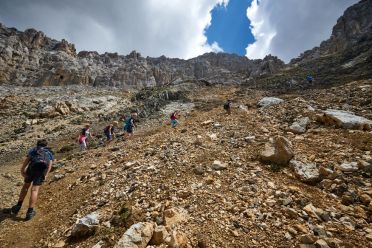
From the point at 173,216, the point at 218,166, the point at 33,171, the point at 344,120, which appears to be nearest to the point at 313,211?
the point at 218,166

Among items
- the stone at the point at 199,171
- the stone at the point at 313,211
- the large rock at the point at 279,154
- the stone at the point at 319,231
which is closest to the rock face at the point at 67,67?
the large rock at the point at 279,154

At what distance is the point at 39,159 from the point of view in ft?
28.3

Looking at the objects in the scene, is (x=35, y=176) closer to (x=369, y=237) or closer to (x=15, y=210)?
(x=15, y=210)

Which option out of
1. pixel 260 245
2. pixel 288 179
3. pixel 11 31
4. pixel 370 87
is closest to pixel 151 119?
pixel 370 87

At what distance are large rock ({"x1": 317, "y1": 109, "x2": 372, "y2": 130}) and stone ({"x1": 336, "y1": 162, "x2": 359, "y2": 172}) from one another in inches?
158

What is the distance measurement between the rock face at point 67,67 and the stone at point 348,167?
56.6 meters

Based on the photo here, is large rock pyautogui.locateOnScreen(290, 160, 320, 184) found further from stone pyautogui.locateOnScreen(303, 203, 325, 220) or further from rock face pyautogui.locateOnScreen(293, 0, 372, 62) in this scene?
rock face pyautogui.locateOnScreen(293, 0, 372, 62)

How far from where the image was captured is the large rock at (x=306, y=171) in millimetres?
8805

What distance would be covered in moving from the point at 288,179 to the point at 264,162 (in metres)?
1.39

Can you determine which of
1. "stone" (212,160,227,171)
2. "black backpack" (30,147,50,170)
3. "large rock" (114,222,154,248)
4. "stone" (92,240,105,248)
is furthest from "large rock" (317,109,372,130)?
"black backpack" (30,147,50,170)

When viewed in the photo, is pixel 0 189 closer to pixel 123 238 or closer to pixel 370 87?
pixel 123 238

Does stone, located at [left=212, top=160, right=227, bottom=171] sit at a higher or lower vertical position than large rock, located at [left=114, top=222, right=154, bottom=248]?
higher

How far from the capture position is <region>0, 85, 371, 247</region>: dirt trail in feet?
21.8

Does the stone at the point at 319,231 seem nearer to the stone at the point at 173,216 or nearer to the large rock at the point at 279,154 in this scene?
the stone at the point at 173,216
